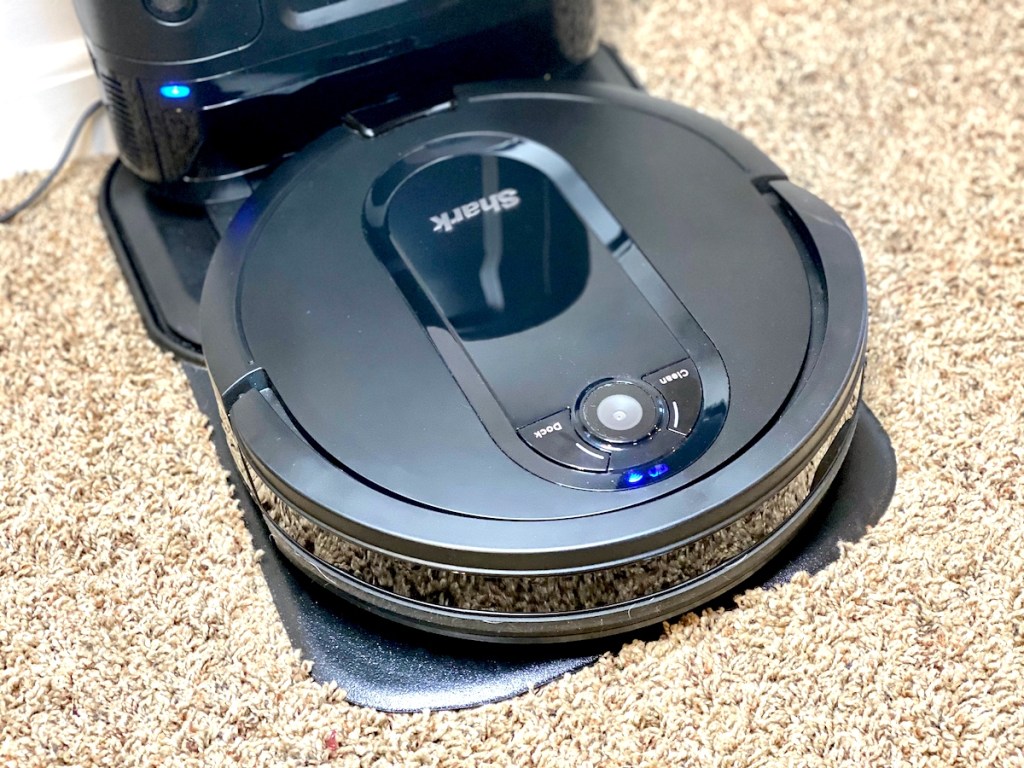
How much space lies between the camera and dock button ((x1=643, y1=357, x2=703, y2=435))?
0.79 metres

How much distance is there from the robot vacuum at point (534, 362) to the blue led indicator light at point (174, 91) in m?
0.10

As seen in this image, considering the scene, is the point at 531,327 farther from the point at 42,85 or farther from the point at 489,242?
the point at 42,85

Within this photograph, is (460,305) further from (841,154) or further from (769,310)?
(841,154)

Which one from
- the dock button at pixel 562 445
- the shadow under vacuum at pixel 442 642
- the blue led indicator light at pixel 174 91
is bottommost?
the shadow under vacuum at pixel 442 642

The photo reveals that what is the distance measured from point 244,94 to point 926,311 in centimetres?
60

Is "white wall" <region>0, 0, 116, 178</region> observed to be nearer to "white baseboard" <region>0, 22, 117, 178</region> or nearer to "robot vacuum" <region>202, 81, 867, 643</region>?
"white baseboard" <region>0, 22, 117, 178</region>

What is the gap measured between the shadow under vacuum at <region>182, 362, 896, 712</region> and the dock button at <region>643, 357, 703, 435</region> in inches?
5.3

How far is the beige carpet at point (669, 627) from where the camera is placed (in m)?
0.76

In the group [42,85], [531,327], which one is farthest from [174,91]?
[531,327]

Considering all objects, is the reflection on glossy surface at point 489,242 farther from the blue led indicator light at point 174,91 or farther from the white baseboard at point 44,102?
the white baseboard at point 44,102

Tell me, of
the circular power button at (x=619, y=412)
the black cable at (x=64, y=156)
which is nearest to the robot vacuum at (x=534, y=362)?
the circular power button at (x=619, y=412)

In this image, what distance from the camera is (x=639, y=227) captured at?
2.95 feet

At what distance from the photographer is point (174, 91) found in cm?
93

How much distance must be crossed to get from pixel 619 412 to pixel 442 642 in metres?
0.20
